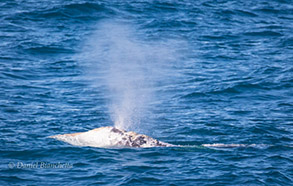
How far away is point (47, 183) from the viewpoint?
47.6ft

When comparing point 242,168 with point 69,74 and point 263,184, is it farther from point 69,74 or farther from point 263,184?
point 69,74

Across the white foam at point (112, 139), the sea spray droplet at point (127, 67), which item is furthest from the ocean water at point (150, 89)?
the white foam at point (112, 139)

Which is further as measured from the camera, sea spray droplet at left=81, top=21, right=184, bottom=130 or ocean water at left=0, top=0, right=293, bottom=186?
sea spray droplet at left=81, top=21, right=184, bottom=130

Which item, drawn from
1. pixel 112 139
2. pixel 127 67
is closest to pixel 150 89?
pixel 127 67

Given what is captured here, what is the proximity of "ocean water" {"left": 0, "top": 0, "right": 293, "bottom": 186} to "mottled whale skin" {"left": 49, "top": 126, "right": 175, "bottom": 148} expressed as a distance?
0.44 meters

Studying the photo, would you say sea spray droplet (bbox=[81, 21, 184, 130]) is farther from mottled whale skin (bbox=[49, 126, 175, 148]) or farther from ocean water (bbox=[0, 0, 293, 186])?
mottled whale skin (bbox=[49, 126, 175, 148])

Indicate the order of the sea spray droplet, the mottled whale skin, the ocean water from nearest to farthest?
the ocean water < the mottled whale skin < the sea spray droplet

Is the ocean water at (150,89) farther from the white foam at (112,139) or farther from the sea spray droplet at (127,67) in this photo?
the white foam at (112,139)

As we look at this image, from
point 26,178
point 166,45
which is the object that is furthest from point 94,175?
point 166,45

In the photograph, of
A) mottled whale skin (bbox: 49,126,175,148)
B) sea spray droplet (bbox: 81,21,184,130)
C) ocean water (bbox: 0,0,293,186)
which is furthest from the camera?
sea spray droplet (bbox: 81,21,184,130)

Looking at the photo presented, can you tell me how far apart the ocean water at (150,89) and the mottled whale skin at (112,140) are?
0.44 meters

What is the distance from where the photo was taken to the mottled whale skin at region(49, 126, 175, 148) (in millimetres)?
17984

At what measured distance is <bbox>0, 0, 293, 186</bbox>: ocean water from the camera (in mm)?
15961

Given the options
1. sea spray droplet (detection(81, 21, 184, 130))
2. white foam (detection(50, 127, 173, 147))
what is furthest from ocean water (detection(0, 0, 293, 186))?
white foam (detection(50, 127, 173, 147))
